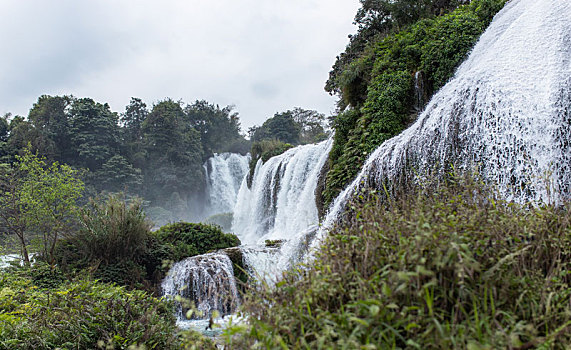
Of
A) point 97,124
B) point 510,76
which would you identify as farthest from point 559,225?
point 97,124

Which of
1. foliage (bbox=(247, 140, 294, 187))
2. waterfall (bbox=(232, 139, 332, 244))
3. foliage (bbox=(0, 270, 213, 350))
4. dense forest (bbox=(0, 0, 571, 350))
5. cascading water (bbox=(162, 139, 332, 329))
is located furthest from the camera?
foliage (bbox=(247, 140, 294, 187))

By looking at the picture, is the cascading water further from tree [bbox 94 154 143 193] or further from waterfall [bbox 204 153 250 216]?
tree [bbox 94 154 143 193]

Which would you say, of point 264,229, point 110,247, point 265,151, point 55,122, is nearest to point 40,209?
point 110,247

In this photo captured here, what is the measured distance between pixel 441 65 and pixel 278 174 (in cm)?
1045

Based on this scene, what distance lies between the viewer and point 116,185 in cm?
3116

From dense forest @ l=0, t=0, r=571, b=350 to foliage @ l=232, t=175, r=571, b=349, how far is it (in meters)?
0.01

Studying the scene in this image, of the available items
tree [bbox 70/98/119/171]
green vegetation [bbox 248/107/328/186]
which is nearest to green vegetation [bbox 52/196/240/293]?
green vegetation [bbox 248/107/328/186]

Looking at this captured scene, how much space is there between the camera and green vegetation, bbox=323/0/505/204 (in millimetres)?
8484

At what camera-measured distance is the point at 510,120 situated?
5.26 meters

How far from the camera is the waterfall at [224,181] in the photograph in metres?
36.9

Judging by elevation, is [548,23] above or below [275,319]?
above

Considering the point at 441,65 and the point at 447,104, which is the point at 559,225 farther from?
the point at 441,65

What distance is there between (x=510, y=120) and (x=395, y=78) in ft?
13.9

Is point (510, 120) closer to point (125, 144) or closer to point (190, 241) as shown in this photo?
point (190, 241)
